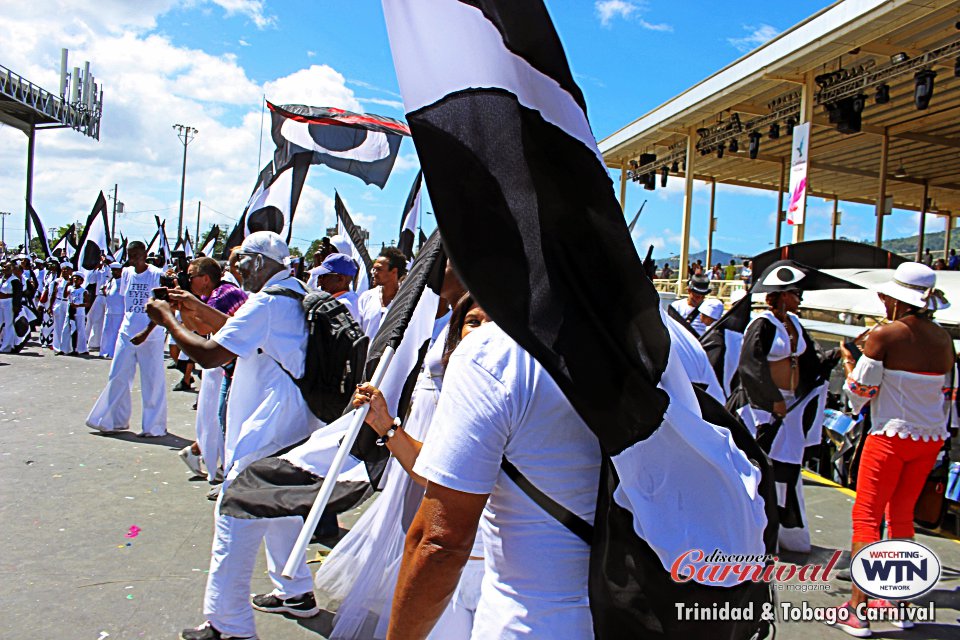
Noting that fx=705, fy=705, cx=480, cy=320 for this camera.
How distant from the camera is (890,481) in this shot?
4.16 metres

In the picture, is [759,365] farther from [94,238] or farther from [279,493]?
[94,238]

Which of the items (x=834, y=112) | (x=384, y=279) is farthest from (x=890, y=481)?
(x=834, y=112)

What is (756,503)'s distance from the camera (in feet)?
4.90

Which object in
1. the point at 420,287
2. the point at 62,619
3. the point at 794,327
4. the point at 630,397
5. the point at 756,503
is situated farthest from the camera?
the point at 794,327

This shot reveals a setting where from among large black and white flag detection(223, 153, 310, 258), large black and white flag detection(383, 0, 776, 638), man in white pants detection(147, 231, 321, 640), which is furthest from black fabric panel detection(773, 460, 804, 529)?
large black and white flag detection(223, 153, 310, 258)

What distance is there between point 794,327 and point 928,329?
1212mm

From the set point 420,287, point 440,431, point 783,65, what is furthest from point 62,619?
point 783,65

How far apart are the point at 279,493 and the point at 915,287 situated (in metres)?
3.65

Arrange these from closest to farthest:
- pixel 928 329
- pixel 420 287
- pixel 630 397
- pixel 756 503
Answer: pixel 630 397
pixel 756 503
pixel 420 287
pixel 928 329

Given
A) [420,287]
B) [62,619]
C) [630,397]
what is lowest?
[62,619]

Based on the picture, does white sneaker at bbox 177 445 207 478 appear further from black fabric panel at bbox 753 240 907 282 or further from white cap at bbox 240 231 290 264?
black fabric panel at bbox 753 240 907 282

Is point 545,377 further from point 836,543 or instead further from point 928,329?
point 836,543

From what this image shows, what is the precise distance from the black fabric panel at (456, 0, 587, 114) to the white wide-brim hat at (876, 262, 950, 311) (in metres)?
3.54

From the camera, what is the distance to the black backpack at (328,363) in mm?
3811
